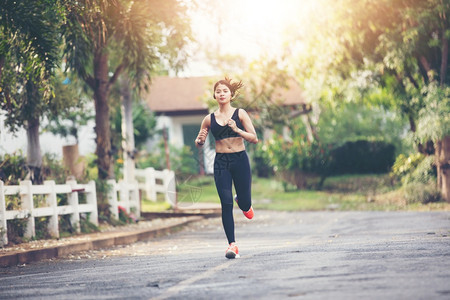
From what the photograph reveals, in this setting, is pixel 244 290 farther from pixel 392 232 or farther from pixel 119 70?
pixel 119 70

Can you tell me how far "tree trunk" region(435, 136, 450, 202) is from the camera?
69.1 ft

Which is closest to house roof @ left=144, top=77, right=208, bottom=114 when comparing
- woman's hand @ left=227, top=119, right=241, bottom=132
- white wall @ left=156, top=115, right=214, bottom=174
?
white wall @ left=156, top=115, right=214, bottom=174

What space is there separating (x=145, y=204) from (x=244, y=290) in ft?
58.8

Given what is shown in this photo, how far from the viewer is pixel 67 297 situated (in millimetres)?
6789

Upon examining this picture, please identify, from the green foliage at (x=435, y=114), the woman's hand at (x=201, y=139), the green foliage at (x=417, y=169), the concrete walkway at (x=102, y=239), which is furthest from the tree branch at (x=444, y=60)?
the woman's hand at (x=201, y=139)

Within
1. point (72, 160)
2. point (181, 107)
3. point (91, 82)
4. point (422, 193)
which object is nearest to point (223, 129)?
point (72, 160)

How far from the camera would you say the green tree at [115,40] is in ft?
45.0

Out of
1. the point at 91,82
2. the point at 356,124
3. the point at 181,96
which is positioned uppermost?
the point at 181,96

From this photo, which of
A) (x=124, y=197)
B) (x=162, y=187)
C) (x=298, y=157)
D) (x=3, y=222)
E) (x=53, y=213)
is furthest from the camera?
(x=298, y=157)

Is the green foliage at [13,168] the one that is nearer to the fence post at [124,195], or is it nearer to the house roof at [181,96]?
the fence post at [124,195]

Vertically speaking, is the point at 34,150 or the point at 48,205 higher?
the point at 34,150

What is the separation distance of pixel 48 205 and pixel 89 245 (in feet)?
5.41

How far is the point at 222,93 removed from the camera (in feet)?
29.8

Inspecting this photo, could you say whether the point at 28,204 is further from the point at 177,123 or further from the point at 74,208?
the point at 177,123
